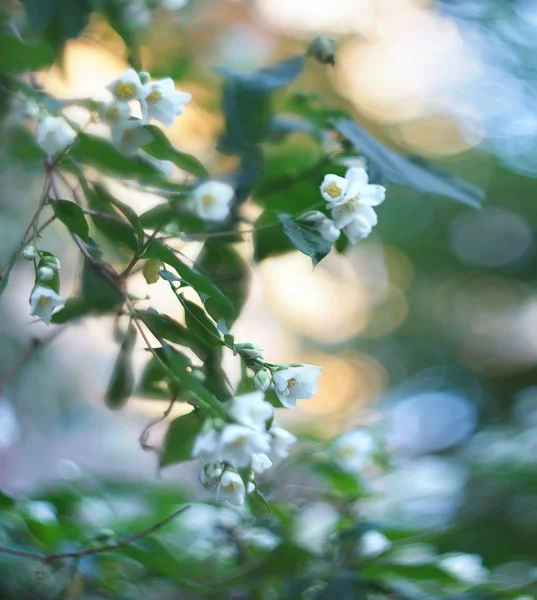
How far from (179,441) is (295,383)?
12 centimetres

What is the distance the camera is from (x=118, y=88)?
0.44 m

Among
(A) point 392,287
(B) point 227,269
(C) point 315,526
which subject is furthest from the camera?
(A) point 392,287

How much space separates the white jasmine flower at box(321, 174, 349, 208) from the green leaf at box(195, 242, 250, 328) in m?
0.14

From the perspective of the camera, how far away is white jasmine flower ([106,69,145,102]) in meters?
0.43

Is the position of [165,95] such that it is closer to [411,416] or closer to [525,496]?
[525,496]

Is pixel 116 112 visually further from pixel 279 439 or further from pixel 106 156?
pixel 279 439

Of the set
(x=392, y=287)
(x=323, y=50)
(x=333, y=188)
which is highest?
(x=392, y=287)

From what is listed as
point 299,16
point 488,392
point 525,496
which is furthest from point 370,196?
point 488,392

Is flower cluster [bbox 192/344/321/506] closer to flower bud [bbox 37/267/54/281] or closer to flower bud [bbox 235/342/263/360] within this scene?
flower bud [bbox 235/342/263/360]

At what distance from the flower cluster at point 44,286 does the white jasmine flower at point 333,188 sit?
0.20 m

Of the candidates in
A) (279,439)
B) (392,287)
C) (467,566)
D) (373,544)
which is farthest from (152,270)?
(392,287)

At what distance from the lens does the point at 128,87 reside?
0.43 meters

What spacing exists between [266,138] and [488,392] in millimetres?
2732

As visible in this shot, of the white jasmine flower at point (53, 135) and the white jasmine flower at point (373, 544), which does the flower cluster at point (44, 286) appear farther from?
the white jasmine flower at point (373, 544)
